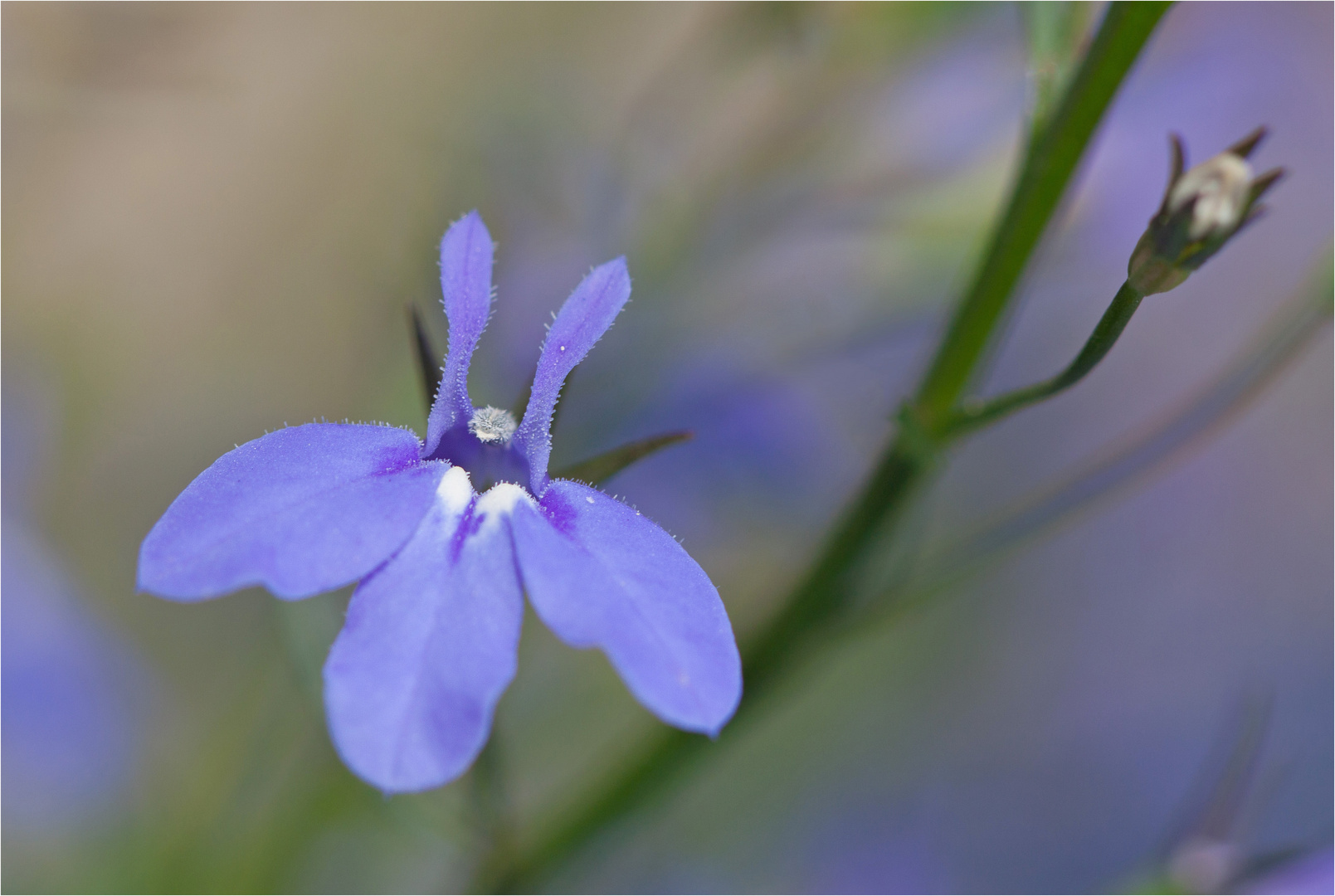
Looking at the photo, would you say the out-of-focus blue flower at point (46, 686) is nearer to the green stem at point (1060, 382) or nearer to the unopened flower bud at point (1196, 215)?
the green stem at point (1060, 382)

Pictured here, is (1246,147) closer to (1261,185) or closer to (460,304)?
(1261,185)

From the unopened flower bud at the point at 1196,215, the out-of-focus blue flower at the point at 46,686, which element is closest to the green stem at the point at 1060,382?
the unopened flower bud at the point at 1196,215

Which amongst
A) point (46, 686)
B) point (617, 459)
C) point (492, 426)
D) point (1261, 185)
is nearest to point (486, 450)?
point (492, 426)

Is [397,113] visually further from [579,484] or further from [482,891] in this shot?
[579,484]

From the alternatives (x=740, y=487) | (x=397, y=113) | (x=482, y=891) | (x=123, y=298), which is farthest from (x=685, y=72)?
(x=123, y=298)

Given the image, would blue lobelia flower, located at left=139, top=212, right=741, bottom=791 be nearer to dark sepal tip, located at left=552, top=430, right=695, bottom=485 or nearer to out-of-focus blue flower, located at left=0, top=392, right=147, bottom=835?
dark sepal tip, located at left=552, top=430, right=695, bottom=485

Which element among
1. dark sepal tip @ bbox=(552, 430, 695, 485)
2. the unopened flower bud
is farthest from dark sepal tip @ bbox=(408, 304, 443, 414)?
the unopened flower bud
